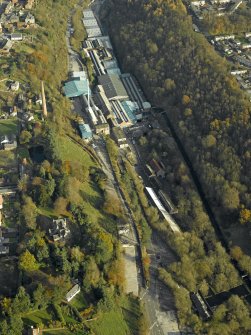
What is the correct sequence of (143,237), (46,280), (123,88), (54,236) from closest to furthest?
(46,280) → (54,236) → (143,237) → (123,88)

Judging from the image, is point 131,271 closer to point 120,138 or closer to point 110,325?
point 110,325

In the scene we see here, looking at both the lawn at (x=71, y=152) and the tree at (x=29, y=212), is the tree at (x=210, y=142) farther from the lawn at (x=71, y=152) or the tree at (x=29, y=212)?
the tree at (x=29, y=212)

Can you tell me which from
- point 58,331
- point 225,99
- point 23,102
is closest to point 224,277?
point 58,331

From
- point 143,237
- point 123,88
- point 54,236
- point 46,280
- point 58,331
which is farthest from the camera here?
point 123,88

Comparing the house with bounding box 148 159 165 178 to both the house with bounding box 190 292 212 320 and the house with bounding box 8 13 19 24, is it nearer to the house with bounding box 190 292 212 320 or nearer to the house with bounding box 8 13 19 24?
the house with bounding box 190 292 212 320

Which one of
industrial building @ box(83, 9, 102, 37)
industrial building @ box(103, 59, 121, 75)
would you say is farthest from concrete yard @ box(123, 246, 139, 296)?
industrial building @ box(83, 9, 102, 37)

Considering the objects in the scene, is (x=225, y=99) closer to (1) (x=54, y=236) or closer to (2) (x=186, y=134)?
(2) (x=186, y=134)
